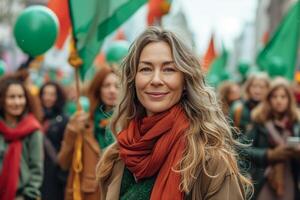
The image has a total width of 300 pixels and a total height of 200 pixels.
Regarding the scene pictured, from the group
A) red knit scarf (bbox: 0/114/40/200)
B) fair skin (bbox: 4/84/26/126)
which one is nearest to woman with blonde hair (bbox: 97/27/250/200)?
red knit scarf (bbox: 0/114/40/200)

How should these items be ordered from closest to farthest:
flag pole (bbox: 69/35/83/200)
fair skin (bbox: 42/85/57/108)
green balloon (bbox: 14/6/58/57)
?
flag pole (bbox: 69/35/83/200) → green balloon (bbox: 14/6/58/57) → fair skin (bbox: 42/85/57/108)

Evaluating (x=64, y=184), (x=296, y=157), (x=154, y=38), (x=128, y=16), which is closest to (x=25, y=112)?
(x=64, y=184)

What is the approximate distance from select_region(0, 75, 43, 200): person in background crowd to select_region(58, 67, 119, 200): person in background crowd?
1.10ft

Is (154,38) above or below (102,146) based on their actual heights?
above

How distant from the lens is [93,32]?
19.5 feet

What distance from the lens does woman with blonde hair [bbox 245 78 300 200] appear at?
21.8ft

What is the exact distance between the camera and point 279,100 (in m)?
7.07

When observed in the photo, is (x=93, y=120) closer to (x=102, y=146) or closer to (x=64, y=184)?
(x=102, y=146)

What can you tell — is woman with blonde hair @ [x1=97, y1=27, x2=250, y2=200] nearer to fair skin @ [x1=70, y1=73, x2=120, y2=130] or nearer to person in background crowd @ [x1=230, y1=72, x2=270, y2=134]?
fair skin @ [x1=70, y1=73, x2=120, y2=130]

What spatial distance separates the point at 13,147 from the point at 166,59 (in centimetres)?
312

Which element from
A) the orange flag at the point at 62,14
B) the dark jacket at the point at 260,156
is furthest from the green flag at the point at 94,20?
the dark jacket at the point at 260,156

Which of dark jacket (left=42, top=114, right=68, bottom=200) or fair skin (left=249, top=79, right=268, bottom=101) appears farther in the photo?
fair skin (left=249, top=79, right=268, bottom=101)

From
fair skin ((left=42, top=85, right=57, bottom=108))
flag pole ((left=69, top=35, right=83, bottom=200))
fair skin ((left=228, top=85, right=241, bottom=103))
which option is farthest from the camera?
fair skin ((left=228, top=85, right=241, bottom=103))

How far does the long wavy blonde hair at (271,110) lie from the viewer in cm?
695
